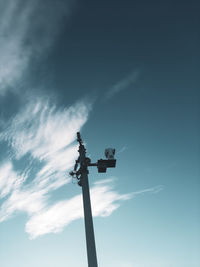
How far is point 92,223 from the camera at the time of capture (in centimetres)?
637

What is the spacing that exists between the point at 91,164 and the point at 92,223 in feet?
7.20

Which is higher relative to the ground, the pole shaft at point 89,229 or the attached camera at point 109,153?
the attached camera at point 109,153

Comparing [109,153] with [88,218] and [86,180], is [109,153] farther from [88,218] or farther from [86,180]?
[88,218]

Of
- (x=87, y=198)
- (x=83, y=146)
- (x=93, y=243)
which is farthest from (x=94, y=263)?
(x=83, y=146)

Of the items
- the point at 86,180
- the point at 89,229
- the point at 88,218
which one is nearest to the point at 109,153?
the point at 86,180

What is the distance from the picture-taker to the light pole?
19.8 feet

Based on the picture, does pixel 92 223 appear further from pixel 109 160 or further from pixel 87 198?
pixel 109 160

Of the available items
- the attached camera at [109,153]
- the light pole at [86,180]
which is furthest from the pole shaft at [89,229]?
the attached camera at [109,153]

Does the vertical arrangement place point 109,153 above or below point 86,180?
above

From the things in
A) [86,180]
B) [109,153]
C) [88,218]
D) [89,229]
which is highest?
[109,153]

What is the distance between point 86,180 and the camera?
7164 millimetres

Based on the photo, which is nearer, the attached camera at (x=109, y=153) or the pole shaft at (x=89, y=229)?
the pole shaft at (x=89, y=229)

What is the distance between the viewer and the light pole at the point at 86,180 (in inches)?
238

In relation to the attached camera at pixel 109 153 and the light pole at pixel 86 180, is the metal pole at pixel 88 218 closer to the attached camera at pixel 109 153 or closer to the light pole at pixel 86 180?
the light pole at pixel 86 180
